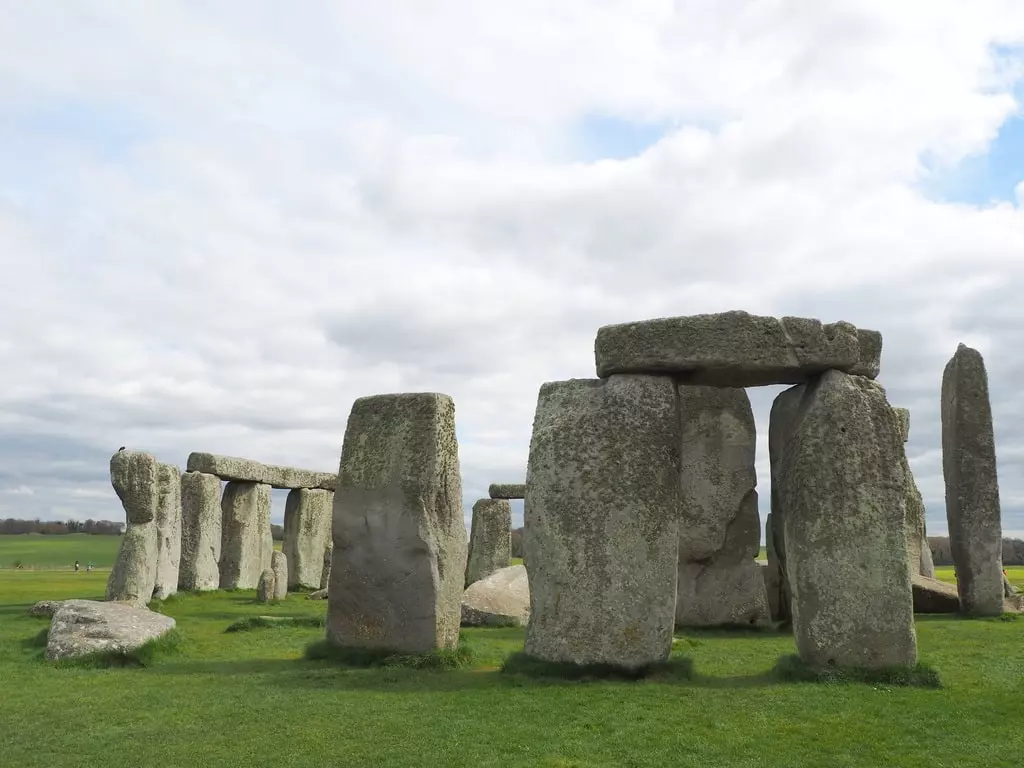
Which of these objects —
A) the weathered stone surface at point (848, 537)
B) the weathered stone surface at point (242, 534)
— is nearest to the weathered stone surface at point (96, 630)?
the weathered stone surface at point (848, 537)

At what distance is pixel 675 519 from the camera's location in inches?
345

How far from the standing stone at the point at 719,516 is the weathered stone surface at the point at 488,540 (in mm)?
10327

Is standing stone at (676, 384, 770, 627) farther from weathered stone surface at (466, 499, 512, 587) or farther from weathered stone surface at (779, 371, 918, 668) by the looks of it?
weathered stone surface at (466, 499, 512, 587)

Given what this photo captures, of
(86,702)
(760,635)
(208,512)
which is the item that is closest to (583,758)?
(86,702)

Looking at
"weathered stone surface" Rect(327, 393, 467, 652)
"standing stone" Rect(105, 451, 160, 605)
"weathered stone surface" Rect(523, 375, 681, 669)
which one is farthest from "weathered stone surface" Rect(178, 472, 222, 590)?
"weathered stone surface" Rect(523, 375, 681, 669)

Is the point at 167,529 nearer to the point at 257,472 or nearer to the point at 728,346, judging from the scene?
the point at 257,472

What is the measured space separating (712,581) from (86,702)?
8.72 m

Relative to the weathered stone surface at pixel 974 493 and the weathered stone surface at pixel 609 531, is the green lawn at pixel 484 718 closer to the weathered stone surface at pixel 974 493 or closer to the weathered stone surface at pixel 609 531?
the weathered stone surface at pixel 609 531

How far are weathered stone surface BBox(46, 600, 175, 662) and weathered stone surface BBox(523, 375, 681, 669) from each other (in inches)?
170

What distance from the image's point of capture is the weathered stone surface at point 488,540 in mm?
24269

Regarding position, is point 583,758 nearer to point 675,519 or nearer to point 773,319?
point 675,519

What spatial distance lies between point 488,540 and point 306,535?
436 centimetres

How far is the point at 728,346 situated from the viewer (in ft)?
28.8

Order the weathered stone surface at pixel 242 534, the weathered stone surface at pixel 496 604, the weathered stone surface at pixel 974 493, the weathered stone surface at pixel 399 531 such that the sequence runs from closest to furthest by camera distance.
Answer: the weathered stone surface at pixel 399 531, the weathered stone surface at pixel 496 604, the weathered stone surface at pixel 974 493, the weathered stone surface at pixel 242 534
